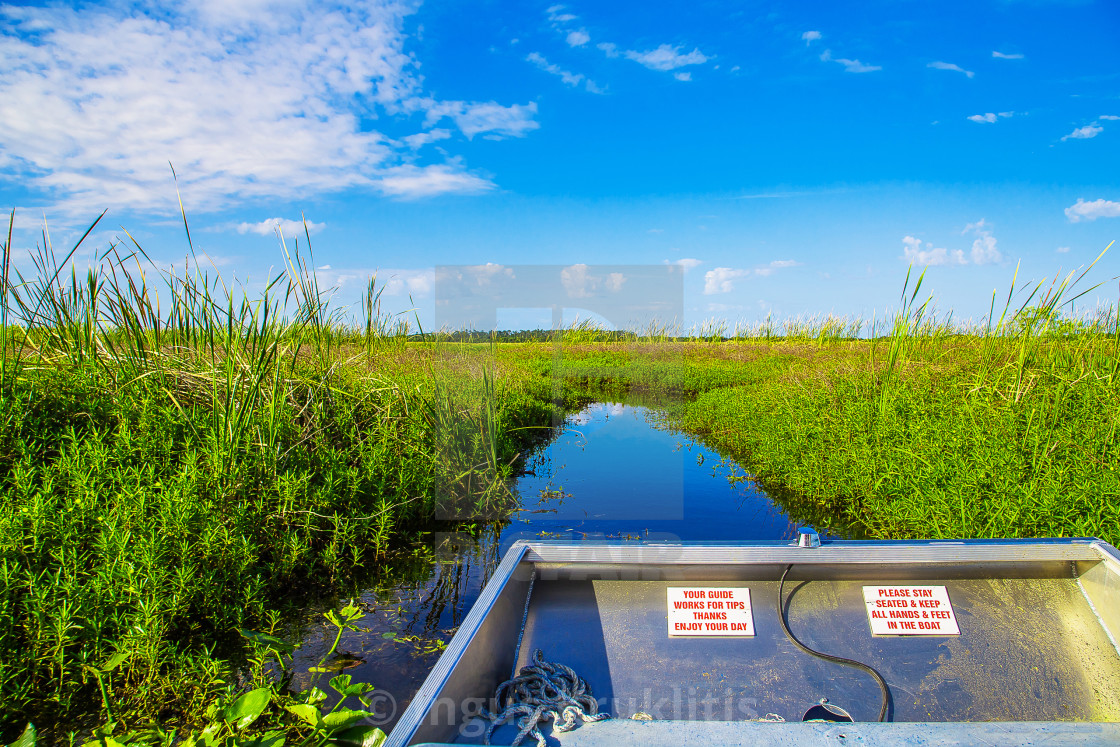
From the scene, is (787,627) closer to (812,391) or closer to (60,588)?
(60,588)

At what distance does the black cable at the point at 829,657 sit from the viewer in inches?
76.7

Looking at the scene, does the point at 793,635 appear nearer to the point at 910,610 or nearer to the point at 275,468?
the point at 910,610

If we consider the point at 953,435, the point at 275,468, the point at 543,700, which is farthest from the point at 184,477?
the point at 953,435

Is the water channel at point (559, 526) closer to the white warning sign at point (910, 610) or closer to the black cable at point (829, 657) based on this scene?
the black cable at point (829, 657)

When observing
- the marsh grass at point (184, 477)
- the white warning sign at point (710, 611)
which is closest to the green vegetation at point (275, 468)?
the marsh grass at point (184, 477)

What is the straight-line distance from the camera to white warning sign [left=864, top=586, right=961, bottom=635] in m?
2.20

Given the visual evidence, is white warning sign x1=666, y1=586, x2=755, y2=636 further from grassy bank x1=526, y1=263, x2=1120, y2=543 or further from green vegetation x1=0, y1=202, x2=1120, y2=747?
grassy bank x1=526, y1=263, x2=1120, y2=543

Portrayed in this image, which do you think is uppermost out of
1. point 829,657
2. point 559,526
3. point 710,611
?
point 710,611

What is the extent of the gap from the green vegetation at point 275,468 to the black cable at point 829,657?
159 centimetres

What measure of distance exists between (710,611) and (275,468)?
2906 millimetres

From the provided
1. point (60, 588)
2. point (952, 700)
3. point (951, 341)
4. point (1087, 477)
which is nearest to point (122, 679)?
point (60, 588)

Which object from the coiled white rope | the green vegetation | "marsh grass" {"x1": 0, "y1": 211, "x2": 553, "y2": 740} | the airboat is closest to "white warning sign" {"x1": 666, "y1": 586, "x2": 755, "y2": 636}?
the airboat

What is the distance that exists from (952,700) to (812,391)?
551 centimetres

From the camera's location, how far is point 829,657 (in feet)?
6.89
